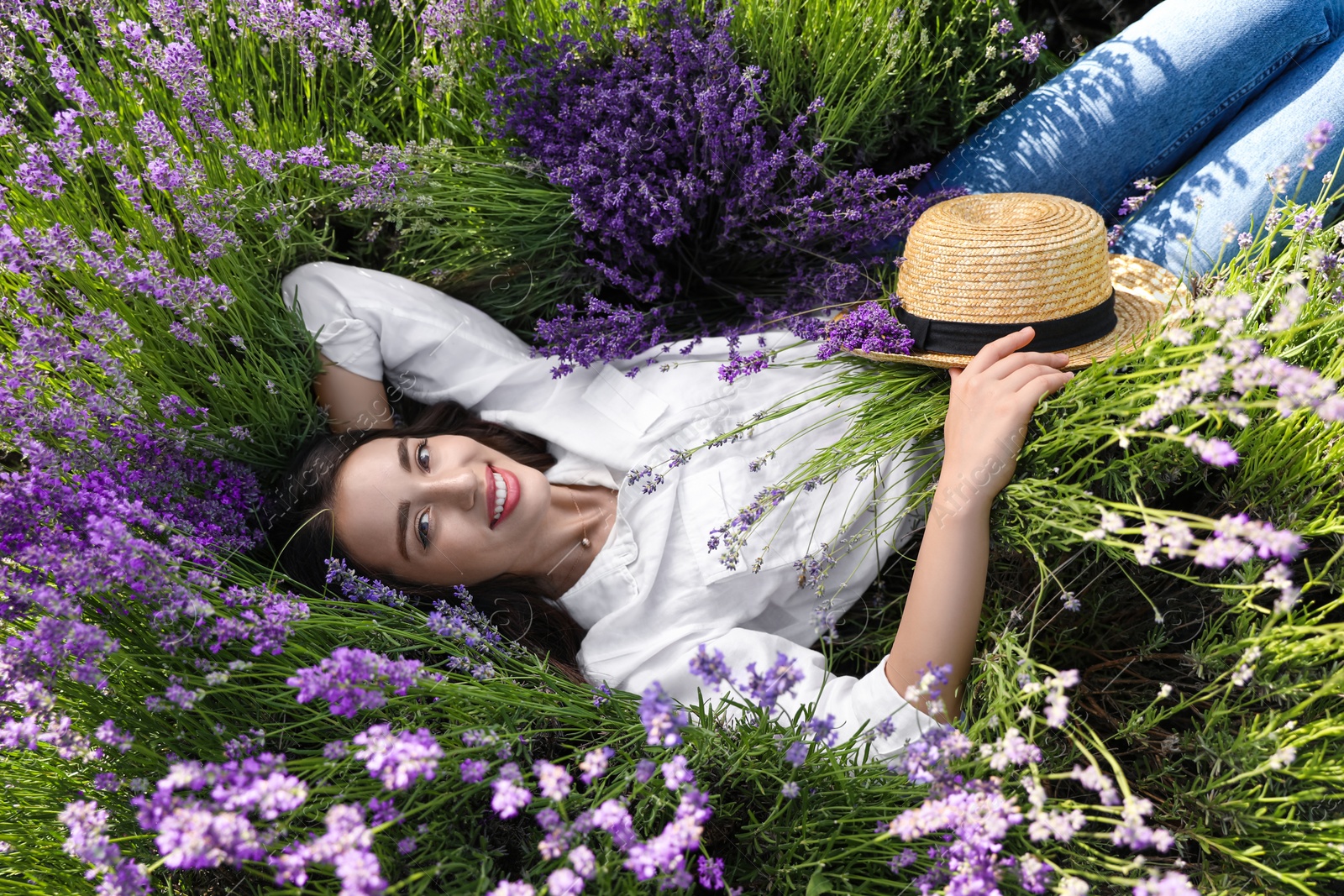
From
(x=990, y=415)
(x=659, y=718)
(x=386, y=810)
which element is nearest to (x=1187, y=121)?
(x=990, y=415)

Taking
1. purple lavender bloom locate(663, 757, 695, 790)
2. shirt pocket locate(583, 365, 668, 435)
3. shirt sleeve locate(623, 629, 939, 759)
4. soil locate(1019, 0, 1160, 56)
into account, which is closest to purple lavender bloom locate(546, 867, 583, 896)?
purple lavender bloom locate(663, 757, 695, 790)

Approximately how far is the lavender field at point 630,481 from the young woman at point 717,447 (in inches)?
3.6

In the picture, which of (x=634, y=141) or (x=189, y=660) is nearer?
(x=189, y=660)

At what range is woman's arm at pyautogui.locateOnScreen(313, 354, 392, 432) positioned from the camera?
6.21 feet

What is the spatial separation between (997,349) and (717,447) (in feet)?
1.97

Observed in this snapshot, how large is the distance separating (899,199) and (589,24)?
818 mm

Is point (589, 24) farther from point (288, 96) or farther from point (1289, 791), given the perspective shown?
point (1289, 791)

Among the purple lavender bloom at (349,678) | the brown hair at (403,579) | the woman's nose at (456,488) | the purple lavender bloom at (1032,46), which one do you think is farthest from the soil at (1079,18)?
the purple lavender bloom at (349,678)

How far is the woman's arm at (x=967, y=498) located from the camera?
4.55 ft

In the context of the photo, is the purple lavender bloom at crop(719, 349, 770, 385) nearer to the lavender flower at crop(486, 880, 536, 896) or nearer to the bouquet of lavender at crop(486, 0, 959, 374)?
the bouquet of lavender at crop(486, 0, 959, 374)

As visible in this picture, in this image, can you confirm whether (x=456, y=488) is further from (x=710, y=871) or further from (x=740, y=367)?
(x=710, y=871)

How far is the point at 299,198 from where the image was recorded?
1.88 metres

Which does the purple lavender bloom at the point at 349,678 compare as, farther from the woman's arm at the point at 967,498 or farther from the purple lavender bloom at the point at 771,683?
the woman's arm at the point at 967,498

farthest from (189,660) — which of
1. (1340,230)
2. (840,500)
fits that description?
(1340,230)
